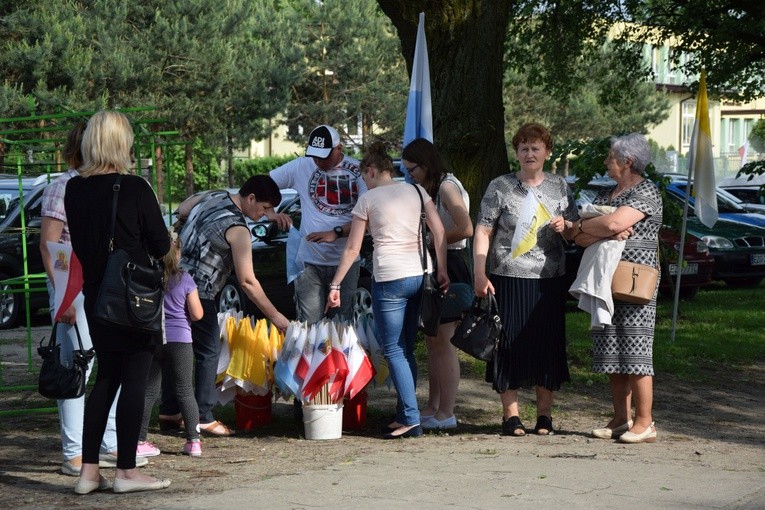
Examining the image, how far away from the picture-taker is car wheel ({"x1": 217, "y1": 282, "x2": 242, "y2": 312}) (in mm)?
13562

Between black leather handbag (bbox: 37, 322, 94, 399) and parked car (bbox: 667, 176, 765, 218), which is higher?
parked car (bbox: 667, 176, 765, 218)

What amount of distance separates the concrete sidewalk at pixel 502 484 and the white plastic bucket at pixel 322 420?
578 mm

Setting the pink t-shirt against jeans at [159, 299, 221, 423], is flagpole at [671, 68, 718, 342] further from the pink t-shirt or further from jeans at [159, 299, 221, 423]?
jeans at [159, 299, 221, 423]

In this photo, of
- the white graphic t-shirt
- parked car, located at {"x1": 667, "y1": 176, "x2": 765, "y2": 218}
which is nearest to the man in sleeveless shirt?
the white graphic t-shirt

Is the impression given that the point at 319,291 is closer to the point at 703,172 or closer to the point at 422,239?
the point at 422,239

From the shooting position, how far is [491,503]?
5.57 meters

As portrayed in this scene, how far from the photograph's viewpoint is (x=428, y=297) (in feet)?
24.0

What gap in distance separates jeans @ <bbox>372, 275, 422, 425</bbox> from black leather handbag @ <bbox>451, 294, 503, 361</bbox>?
1.17 ft

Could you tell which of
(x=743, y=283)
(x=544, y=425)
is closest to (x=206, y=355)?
(x=544, y=425)

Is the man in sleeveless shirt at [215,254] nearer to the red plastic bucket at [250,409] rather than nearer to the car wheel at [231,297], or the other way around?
the red plastic bucket at [250,409]

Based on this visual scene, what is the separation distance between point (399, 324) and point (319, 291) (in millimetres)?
904

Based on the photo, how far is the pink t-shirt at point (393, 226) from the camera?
729 centimetres

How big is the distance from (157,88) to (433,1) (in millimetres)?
22024

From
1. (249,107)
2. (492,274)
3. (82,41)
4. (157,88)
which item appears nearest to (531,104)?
(249,107)
